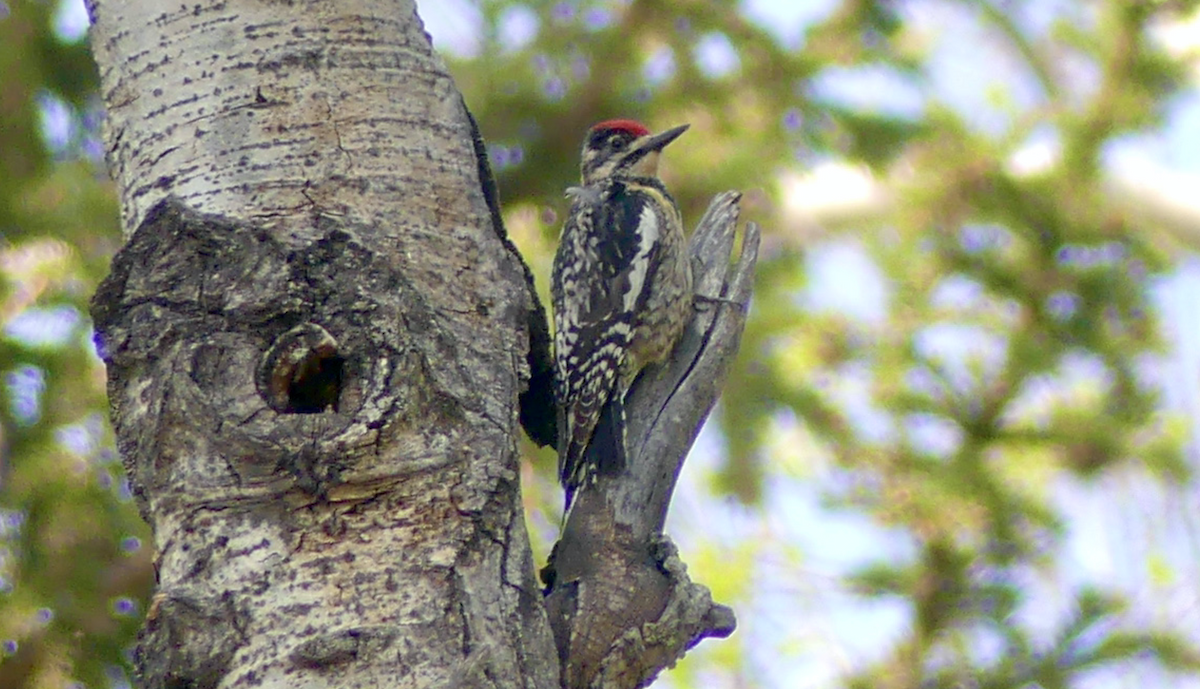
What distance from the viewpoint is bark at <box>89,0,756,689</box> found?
1766 mm

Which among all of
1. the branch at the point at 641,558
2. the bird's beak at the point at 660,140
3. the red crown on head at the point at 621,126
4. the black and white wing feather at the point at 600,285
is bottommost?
the branch at the point at 641,558

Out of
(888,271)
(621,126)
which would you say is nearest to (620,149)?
(621,126)

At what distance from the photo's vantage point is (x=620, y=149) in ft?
13.4

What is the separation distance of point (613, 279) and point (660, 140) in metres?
0.55

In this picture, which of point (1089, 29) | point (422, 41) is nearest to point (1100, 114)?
point (1089, 29)

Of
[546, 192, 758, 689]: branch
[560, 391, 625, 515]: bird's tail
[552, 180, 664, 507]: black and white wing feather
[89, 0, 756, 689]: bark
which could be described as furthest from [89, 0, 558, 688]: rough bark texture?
[552, 180, 664, 507]: black and white wing feather

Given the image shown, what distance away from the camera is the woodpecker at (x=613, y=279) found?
309 cm

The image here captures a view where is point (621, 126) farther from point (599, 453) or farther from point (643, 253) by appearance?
point (599, 453)

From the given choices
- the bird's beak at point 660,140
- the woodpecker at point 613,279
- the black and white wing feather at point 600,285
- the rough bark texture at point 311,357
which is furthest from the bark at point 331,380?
the bird's beak at point 660,140

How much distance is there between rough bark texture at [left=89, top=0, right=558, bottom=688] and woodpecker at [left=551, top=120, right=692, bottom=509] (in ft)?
2.64

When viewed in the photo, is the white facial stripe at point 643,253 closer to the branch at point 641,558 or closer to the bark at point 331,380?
the branch at point 641,558

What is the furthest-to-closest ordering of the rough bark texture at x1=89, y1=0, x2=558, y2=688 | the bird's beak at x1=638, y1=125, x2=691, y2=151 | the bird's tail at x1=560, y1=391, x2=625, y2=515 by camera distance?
1. the bird's beak at x1=638, y1=125, x2=691, y2=151
2. the bird's tail at x1=560, y1=391, x2=625, y2=515
3. the rough bark texture at x1=89, y1=0, x2=558, y2=688

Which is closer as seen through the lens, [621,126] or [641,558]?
[641,558]

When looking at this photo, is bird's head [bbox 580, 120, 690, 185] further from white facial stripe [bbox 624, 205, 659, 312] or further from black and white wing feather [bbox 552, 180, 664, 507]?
white facial stripe [bbox 624, 205, 659, 312]
